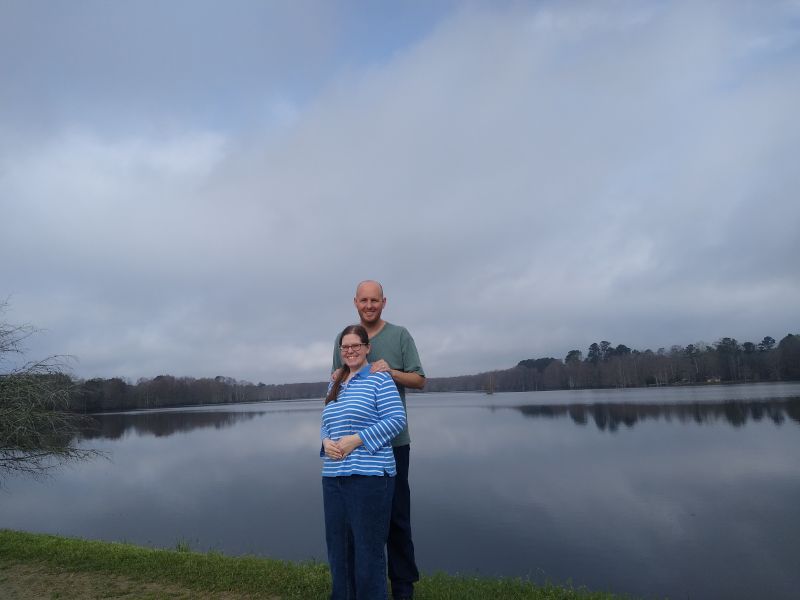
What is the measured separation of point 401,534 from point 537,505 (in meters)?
12.0

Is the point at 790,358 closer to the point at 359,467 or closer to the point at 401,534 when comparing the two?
the point at 401,534

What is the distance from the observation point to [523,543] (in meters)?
11.2

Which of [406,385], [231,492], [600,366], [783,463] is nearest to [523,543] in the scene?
[406,385]

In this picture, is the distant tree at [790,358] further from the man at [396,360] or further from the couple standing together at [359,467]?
the couple standing together at [359,467]

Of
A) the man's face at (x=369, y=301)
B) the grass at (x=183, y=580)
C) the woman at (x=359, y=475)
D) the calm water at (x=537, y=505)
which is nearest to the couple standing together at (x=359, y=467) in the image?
the woman at (x=359, y=475)

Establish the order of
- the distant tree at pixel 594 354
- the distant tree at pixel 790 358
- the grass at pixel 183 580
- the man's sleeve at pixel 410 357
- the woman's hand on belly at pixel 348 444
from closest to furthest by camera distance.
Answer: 1. the woman's hand on belly at pixel 348 444
2. the man's sleeve at pixel 410 357
3. the grass at pixel 183 580
4. the distant tree at pixel 790 358
5. the distant tree at pixel 594 354

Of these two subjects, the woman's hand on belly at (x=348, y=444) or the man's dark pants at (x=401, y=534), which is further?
the man's dark pants at (x=401, y=534)

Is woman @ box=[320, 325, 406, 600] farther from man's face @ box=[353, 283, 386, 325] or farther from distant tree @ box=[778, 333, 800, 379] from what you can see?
distant tree @ box=[778, 333, 800, 379]

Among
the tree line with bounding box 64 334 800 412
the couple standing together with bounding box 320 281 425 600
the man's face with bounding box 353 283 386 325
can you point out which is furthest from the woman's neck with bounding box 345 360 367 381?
the tree line with bounding box 64 334 800 412

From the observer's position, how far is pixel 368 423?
119 inches

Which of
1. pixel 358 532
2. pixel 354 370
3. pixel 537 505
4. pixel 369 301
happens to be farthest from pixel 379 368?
pixel 537 505

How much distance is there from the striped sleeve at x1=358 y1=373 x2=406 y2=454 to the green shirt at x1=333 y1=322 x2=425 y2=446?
0.63m

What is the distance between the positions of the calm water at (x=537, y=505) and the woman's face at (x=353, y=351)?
6.61 m

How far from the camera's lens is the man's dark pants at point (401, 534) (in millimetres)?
3727
